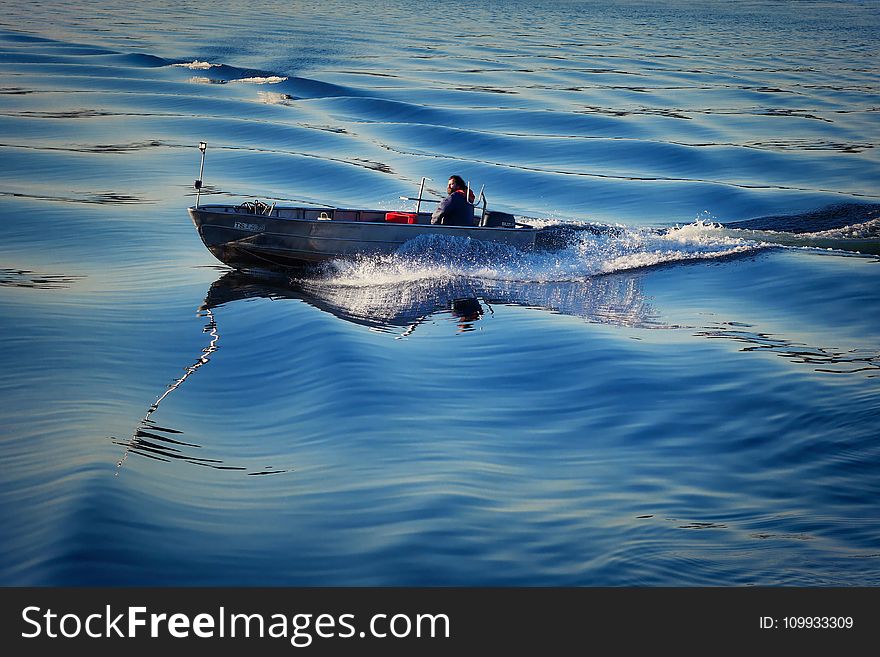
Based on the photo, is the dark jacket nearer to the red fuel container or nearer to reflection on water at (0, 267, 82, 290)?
the red fuel container

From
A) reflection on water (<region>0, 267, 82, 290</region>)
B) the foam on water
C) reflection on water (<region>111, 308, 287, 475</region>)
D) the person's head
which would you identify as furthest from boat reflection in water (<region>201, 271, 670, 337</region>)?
reflection on water (<region>111, 308, 287, 475</region>)

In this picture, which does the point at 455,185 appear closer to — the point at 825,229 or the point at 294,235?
the point at 294,235

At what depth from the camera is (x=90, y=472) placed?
13.5 metres

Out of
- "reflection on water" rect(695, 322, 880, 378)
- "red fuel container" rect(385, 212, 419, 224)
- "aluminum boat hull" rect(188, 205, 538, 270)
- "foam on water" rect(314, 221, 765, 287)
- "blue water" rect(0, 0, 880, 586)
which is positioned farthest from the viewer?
"red fuel container" rect(385, 212, 419, 224)

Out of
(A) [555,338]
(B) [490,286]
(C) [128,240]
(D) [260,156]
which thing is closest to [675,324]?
(A) [555,338]

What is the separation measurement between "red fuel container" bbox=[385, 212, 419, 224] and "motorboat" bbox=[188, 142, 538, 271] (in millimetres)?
163

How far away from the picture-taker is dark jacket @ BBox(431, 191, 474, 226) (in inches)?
994

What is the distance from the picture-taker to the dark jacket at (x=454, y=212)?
82.8 feet

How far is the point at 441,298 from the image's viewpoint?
23.8 metres

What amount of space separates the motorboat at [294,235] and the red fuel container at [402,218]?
16 centimetres

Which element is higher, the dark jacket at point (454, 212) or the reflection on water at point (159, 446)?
the dark jacket at point (454, 212)

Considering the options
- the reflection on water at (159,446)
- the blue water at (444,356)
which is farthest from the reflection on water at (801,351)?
the reflection on water at (159,446)


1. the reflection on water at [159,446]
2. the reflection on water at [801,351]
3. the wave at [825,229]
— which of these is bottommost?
the reflection on water at [159,446]

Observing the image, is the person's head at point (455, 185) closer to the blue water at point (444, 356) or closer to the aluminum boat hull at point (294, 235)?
the aluminum boat hull at point (294, 235)
